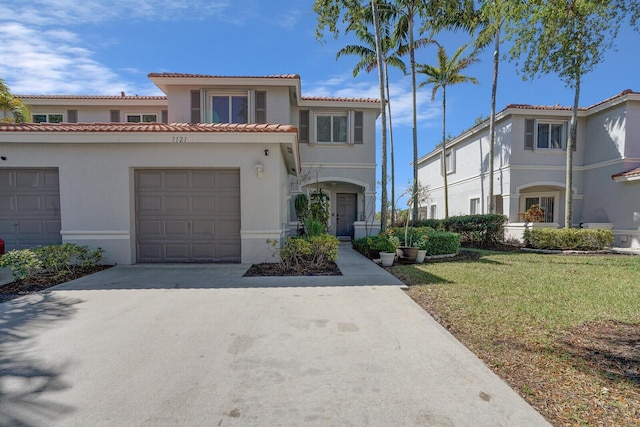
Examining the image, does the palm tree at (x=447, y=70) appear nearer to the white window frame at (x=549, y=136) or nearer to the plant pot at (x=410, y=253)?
the white window frame at (x=549, y=136)

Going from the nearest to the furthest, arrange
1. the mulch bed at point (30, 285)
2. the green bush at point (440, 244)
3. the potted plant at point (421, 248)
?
the mulch bed at point (30, 285) → the potted plant at point (421, 248) → the green bush at point (440, 244)

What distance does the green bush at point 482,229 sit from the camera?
13047 millimetres

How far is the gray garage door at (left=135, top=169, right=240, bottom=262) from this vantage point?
810 cm

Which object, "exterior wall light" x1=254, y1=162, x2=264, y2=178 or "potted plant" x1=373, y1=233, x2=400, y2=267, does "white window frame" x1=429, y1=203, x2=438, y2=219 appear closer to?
→ "potted plant" x1=373, y1=233, x2=400, y2=267

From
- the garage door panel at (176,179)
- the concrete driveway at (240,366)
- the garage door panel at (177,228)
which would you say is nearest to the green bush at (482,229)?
the concrete driveway at (240,366)

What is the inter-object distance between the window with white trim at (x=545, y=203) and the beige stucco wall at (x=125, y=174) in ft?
48.0

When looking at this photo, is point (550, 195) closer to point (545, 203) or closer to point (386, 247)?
point (545, 203)

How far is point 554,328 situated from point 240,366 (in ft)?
13.0

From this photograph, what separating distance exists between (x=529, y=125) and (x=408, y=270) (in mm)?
11515

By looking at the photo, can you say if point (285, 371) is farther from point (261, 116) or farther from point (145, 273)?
point (261, 116)

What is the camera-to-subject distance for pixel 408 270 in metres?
7.82

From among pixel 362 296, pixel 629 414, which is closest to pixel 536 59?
pixel 362 296

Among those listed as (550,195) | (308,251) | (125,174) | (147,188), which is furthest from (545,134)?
(125,174)

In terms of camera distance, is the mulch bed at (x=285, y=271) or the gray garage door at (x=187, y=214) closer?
the mulch bed at (x=285, y=271)
